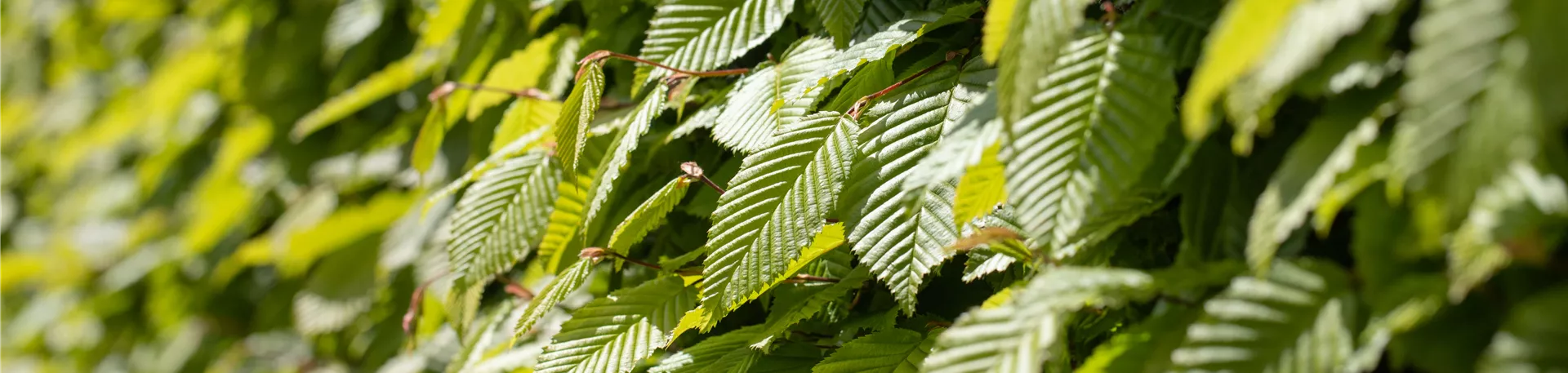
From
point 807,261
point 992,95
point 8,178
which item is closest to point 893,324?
point 807,261

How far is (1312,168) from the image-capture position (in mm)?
542

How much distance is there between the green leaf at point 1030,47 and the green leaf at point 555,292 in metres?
0.52

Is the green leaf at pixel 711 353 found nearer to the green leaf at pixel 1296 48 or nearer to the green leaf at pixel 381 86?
the green leaf at pixel 1296 48

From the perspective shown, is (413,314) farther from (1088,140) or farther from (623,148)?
(1088,140)

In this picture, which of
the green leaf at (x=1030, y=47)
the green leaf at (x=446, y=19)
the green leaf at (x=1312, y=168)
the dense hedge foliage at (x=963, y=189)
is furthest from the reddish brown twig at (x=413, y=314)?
the green leaf at (x=1312, y=168)

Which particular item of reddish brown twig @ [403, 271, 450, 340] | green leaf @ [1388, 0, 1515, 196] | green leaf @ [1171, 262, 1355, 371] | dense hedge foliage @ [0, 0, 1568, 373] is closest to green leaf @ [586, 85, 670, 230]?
dense hedge foliage @ [0, 0, 1568, 373]

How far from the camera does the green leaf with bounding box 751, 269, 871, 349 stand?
91 cm

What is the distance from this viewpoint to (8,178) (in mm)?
4133

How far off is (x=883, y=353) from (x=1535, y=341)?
1.55 ft

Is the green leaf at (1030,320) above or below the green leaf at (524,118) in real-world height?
below

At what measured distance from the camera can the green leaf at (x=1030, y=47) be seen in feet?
1.88

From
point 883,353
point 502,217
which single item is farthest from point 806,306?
point 502,217

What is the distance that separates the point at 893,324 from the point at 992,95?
0.27m

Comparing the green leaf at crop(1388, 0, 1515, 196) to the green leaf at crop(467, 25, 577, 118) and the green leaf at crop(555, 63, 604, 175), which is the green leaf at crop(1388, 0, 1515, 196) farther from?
the green leaf at crop(467, 25, 577, 118)
